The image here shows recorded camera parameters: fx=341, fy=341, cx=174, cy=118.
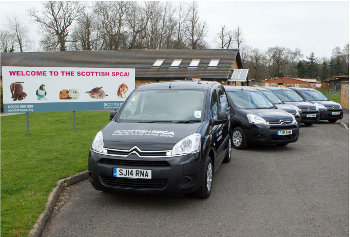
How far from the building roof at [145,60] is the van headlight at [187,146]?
27.4m

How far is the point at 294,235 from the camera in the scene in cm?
402

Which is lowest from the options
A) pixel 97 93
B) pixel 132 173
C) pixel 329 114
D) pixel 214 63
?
pixel 329 114

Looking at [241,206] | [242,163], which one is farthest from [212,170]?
[242,163]

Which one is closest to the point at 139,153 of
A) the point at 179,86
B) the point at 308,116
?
the point at 179,86

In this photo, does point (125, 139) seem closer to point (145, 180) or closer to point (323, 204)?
point (145, 180)

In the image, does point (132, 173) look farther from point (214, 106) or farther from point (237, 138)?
point (237, 138)

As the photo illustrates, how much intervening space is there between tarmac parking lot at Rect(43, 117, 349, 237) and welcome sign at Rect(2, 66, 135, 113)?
6232 millimetres

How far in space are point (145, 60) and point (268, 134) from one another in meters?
29.2

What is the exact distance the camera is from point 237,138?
9883 millimetres

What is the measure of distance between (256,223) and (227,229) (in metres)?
0.44

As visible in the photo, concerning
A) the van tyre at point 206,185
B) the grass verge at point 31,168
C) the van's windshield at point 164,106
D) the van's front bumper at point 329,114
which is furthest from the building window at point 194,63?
the van tyre at point 206,185

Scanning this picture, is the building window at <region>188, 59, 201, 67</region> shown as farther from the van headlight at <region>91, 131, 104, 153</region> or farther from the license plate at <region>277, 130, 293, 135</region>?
the van headlight at <region>91, 131, 104, 153</region>

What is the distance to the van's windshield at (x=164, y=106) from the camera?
5723 millimetres

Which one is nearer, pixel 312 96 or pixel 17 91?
pixel 17 91
